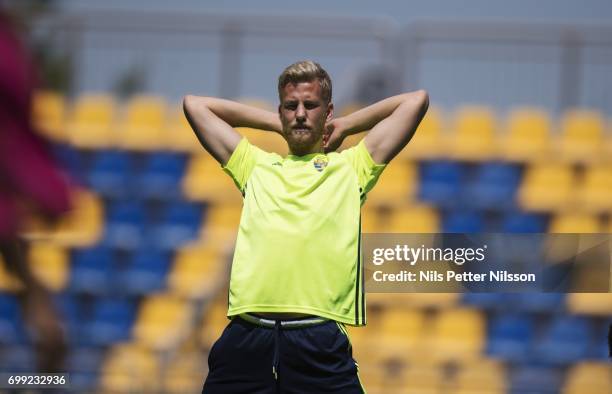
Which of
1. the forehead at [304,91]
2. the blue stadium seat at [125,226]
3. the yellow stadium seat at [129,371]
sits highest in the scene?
the blue stadium seat at [125,226]

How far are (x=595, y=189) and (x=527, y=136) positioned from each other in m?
0.61

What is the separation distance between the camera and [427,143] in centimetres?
764

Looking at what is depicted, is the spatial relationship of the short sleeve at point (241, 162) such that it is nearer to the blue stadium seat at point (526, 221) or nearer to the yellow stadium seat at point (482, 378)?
the yellow stadium seat at point (482, 378)

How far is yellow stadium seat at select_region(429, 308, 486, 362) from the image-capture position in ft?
22.9

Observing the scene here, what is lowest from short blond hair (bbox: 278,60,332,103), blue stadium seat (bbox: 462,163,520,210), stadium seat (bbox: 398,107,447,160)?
short blond hair (bbox: 278,60,332,103)

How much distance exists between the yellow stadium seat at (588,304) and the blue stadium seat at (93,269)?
125 inches

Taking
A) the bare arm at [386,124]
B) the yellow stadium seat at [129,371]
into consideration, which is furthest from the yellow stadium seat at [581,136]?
the bare arm at [386,124]

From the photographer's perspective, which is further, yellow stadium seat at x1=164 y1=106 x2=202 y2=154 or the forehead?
yellow stadium seat at x1=164 y1=106 x2=202 y2=154

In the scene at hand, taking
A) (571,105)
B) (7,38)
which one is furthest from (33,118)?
(571,105)

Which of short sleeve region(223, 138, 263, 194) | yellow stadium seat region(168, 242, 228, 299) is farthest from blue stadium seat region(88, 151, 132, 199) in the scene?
short sleeve region(223, 138, 263, 194)

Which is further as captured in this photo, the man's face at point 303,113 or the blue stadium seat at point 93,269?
the blue stadium seat at point 93,269

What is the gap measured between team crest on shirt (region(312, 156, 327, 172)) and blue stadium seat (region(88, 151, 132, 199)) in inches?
197

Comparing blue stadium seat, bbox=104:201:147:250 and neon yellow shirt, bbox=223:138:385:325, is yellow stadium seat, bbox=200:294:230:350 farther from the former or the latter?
neon yellow shirt, bbox=223:138:385:325

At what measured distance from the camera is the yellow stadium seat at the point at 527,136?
761 centimetres
